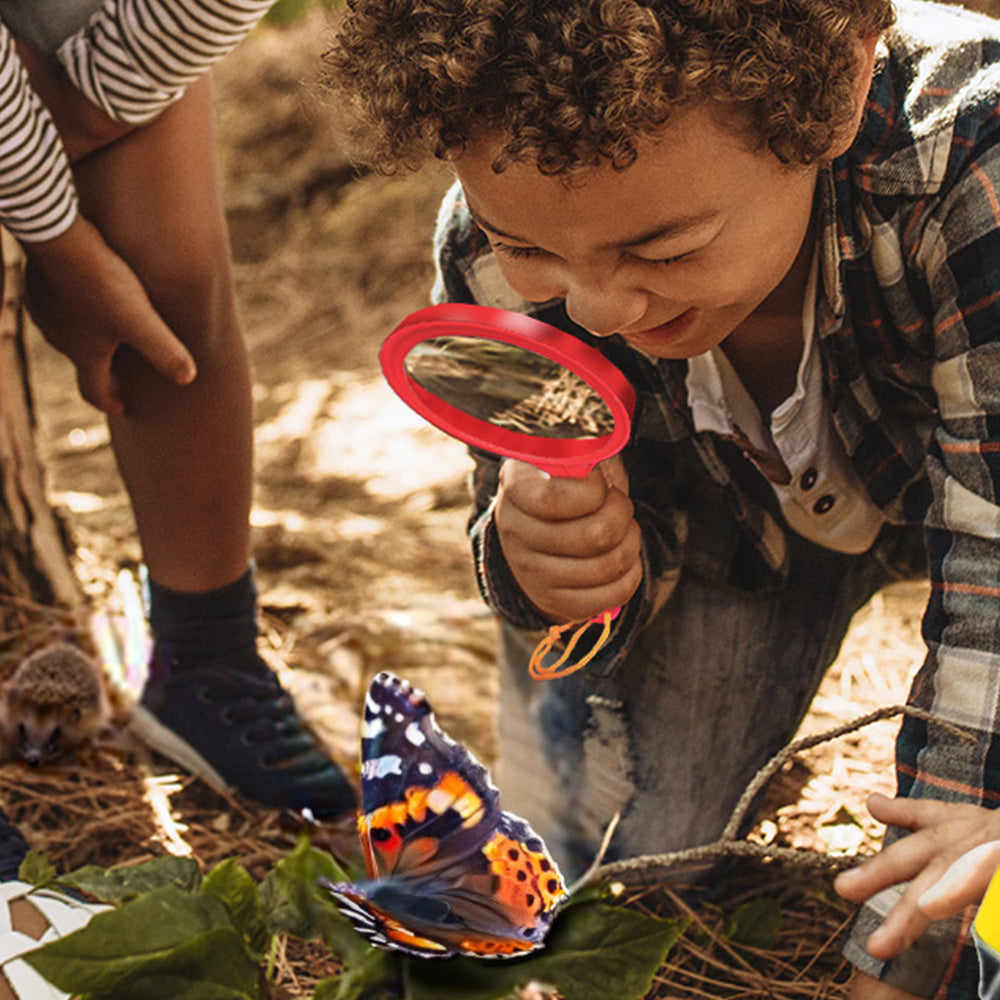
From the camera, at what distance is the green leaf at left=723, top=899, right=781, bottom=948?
1.30m

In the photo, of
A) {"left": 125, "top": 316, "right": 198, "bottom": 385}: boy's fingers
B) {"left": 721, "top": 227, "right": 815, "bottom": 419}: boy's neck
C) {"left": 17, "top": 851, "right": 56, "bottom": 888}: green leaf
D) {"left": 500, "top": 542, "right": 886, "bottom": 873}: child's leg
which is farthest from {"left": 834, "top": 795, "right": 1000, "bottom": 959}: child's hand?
{"left": 125, "top": 316, "right": 198, "bottom": 385}: boy's fingers

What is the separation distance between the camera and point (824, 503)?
1.33 metres

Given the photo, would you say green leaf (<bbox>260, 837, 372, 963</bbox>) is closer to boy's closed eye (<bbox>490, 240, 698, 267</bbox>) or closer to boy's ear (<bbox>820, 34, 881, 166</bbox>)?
boy's closed eye (<bbox>490, 240, 698, 267</bbox>)

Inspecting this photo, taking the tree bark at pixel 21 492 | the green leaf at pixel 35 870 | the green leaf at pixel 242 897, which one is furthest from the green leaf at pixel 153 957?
the tree bark at pixel 21 492

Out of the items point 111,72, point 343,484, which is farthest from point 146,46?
point 343,484

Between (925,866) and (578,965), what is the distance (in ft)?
0.88

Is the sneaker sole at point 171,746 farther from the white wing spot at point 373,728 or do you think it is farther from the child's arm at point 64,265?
the white wing spot at point 373,728

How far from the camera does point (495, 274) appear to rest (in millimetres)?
1300

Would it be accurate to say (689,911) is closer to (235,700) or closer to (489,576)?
(489,576)

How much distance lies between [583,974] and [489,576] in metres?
0.51

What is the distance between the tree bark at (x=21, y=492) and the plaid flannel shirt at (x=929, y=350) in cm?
86

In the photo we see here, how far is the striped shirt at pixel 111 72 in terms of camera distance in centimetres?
133

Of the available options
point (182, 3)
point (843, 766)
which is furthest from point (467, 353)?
point (843, 766)

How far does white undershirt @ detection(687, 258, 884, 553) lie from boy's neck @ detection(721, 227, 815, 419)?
0.5 inches
